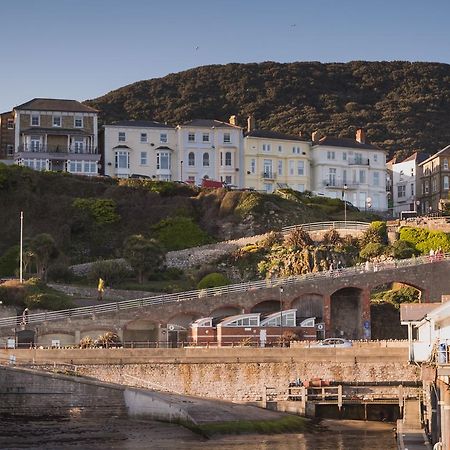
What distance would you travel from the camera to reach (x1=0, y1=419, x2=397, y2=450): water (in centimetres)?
5016

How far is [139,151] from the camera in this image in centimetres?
11544

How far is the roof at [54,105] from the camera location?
374ft

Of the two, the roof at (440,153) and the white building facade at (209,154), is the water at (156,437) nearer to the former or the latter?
the white building facade at (209,154)

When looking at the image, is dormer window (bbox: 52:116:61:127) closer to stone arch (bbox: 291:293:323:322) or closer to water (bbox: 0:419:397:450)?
stone arch (bbox: 291:293:323:322)

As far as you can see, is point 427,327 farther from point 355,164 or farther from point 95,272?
point 355,164

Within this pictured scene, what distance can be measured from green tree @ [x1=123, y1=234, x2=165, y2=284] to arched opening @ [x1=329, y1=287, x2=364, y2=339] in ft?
48.6

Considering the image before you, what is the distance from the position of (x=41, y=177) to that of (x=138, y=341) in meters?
34.1

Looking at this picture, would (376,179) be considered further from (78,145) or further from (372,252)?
(372,252)

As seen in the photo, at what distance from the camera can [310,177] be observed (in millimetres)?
120125

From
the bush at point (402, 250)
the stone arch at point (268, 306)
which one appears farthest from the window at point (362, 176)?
the stone arch at point (268, 306)

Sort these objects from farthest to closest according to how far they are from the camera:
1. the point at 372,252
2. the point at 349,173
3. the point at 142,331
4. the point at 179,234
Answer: the point at 349,173 < the point at 179,234 < the point at 372,252 < the point at 142,331

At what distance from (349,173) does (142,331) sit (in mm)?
49718

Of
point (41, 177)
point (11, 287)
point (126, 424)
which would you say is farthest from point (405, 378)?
point (41, 177)

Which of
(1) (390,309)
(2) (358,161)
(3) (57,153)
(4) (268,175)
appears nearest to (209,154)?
(4) (268,175)
